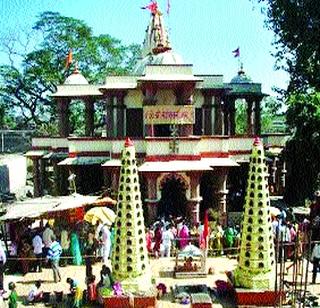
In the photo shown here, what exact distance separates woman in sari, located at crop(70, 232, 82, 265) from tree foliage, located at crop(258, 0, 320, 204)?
1106cm

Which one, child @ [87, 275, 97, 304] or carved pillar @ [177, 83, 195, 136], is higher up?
carved pillar @ [177, 83, 195, 136]

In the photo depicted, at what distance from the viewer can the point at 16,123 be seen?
46375 millimetres

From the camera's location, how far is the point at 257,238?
12.4 m

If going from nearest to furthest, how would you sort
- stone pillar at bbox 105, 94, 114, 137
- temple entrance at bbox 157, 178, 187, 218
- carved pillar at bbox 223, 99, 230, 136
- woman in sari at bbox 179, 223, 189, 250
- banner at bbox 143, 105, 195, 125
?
woman in sari at bbox 179, 223, 189, 250
banner at bbox 143, 105, 195, 125
temple entrance at bbox 157, 178, 187, 218
stone pillar at bbox 105, 94, 114, 137
carved pillar at bbox 223, 99, 230, 136

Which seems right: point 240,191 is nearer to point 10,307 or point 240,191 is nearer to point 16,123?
point 10,307

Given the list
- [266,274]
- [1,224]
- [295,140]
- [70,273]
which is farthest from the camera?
[295,140]

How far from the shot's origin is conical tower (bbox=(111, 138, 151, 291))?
12047 mm

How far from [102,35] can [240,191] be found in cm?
1843

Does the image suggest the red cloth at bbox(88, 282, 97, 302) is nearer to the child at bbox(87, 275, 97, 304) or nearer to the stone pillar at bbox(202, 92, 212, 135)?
the child at bbox(87, 275, 97, 304)

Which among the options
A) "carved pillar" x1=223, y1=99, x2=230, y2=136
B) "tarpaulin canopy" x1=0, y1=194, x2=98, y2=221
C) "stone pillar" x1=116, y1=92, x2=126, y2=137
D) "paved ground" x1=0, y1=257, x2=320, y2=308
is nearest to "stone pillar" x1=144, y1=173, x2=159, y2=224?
"tarpaulin canopy" x1=0, y1=194, x2=98, y2=221

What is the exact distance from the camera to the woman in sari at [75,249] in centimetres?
1612

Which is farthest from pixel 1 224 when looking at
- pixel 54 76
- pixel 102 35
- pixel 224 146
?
pixel 102 35

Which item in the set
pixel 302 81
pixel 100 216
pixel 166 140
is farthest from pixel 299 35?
pixel 100 216

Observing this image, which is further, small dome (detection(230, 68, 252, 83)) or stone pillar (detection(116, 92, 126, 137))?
small dome (detection(230, 68, 252, 83))
